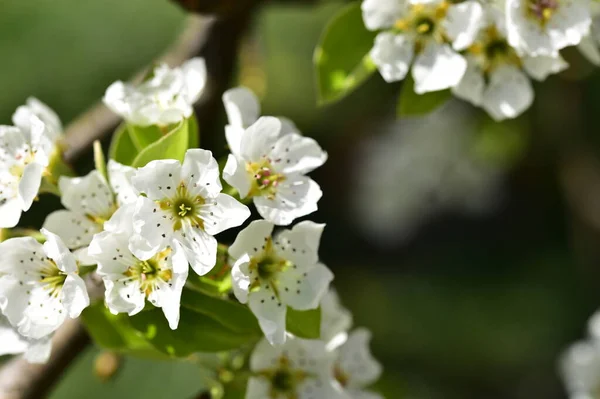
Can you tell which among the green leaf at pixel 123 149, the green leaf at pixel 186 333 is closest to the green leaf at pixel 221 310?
the green leaf at pixel 186 333

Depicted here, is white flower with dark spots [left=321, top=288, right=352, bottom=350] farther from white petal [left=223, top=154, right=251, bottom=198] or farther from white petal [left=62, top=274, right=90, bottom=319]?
white petal [left=62, top=274, right=90, bottom=319]

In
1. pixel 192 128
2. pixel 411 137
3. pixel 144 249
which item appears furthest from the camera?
pixel 411 137

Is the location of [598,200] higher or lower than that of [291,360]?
lower

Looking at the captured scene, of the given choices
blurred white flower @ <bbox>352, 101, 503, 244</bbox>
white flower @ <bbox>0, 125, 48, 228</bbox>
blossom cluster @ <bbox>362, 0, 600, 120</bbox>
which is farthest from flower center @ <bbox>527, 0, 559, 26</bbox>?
blurred white flower @ <bbox>352, 101, 503, 244</bbox>

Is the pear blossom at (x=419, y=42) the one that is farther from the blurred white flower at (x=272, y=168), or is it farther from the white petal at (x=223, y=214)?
the white petal at (x=223, y=214)

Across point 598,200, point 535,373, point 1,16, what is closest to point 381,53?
point 1,16

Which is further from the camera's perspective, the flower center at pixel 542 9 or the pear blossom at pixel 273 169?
the flower center at pixel 542 9

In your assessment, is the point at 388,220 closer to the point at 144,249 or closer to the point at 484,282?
the point at 484,282
